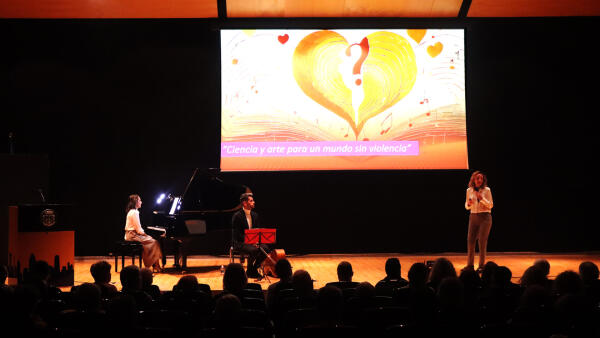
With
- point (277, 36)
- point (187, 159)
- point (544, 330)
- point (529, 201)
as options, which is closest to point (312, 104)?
point (277, 36)

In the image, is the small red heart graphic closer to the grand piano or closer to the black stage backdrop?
the black stage backdrop

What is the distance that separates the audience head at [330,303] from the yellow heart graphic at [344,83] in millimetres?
6925

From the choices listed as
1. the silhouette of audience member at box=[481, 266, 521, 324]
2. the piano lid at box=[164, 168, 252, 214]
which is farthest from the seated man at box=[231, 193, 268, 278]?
the silhouette of audience member at box=[481, 266, 521, 324]

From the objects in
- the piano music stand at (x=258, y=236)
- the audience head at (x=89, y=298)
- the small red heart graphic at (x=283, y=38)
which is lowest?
the audience head at (x=89, y=298)

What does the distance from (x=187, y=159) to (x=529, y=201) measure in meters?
6.09

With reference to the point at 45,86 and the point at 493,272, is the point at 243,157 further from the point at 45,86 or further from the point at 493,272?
the point at 493,272

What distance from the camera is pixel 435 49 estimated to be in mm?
10164

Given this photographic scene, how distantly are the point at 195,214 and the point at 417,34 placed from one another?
4.80 meters

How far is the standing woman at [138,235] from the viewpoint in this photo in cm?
834

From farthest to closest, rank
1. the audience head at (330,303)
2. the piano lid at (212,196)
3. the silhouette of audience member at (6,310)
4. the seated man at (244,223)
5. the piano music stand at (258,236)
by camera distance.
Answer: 1. the piano lid at (212,196)
2. the seated man at (244,223)
3. the piano music stand at (258,236)
4. the audience head at (330,303)
5. the silhouette of audience member at (6,310)

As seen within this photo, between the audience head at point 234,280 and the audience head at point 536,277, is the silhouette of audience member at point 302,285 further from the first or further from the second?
the audience head at point 536,277

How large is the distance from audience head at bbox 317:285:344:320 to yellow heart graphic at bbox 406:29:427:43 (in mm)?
7636

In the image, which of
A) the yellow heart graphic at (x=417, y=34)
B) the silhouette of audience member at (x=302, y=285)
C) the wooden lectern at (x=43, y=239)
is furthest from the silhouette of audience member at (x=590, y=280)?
the yellow heart graphic at (x=417, y=34)

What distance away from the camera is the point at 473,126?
10727 millimetres
